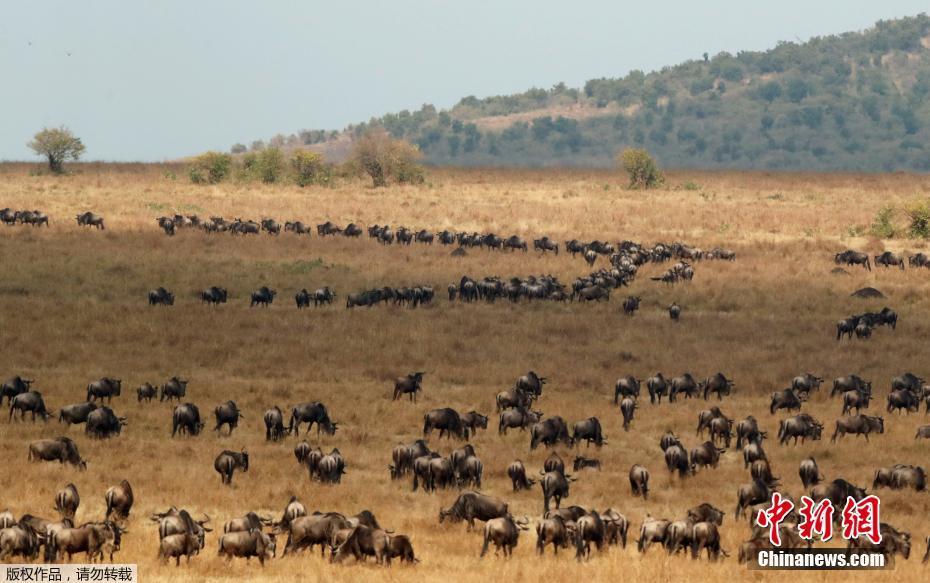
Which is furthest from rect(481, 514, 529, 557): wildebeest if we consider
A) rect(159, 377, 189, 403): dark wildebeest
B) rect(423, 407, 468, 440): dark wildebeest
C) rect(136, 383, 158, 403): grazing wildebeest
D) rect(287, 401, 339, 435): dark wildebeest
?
rect(136, 383, 158, 403): grazing wildebeest

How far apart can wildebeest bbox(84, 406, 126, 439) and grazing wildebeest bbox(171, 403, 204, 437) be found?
3.60ft

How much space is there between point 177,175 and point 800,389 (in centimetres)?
7678

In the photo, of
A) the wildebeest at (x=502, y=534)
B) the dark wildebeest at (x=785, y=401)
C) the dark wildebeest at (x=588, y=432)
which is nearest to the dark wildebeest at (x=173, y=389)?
the dark wildebeest at (x=588, y=432)

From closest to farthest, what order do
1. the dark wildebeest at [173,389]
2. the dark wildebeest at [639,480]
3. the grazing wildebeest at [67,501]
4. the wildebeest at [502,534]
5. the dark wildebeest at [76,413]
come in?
the wildebeest at [502,534]
the grazing wildebeest at [67,501]
the dark wildebeest at [639,480]
the dark wildebeest at [76,413]
the dark wildebeest at [173,389]

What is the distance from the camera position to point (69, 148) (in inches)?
3775

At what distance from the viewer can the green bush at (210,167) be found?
93.4 m

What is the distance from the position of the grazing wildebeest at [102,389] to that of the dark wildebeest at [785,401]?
13.8 meters

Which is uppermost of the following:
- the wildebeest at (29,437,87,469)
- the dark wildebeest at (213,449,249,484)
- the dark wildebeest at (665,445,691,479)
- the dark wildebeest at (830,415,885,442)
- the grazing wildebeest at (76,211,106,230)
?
the grazing wildebeest at (76,211,106,230)

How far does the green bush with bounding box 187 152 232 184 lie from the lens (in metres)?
93.4

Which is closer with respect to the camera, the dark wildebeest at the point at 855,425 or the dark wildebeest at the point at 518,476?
the dark wildebeest at the point at 518,476

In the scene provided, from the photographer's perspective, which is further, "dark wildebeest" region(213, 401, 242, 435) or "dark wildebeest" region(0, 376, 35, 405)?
"dark wildebeest" region(0, 376, 35, 405)

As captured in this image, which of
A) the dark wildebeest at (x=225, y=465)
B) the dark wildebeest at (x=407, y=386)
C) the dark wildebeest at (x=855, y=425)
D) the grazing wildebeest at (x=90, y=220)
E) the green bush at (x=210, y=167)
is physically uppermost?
the green bush at (x=210, y=167)

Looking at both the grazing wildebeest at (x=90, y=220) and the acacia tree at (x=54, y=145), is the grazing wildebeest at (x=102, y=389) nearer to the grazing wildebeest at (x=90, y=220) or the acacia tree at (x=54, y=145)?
the grazing wildebeest at (x=90, y=220)

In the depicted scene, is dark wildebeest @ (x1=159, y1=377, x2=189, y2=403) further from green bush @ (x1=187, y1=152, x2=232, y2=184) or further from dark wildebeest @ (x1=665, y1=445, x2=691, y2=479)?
green bush @ (x1=187, y1=152, x2=232, y2=184)
